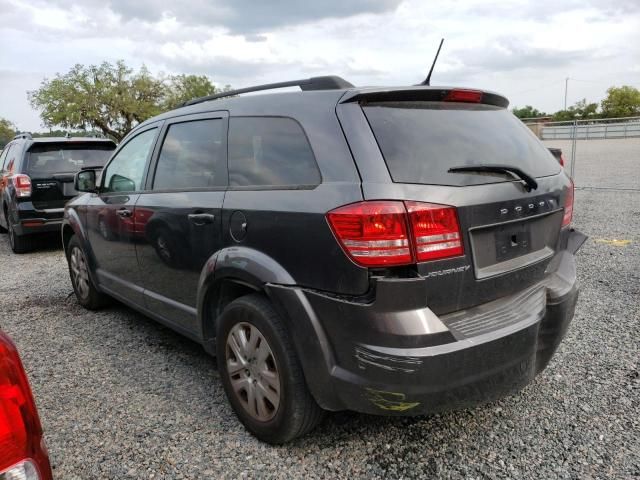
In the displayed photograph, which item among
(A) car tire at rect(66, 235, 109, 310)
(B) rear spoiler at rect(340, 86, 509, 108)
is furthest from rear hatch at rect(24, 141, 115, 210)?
(B) rear spoiler at rect(340, 86, 509, 108)

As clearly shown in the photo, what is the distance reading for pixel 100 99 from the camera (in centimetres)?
3919

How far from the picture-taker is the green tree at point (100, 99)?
37656 mm

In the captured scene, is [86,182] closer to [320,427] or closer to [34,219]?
[320,427]

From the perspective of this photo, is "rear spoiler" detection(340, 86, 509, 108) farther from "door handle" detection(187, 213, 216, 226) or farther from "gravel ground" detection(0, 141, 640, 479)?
"gravel ground" detection(0, 141, 640, 479)

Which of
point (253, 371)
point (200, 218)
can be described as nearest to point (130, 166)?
point (200, 218)

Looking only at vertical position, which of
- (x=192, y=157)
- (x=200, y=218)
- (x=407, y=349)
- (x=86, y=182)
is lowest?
(x=407, y=349)

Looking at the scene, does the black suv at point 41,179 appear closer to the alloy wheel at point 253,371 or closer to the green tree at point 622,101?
the alloy wheel at point 253,371

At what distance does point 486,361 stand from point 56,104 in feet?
139

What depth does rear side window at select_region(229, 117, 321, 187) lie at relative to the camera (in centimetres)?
238

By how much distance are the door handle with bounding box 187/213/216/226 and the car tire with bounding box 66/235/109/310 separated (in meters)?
2.20

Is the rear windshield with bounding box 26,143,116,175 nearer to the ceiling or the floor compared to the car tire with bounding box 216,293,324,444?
nearer to the ceiling

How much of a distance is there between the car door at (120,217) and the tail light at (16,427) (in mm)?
2224

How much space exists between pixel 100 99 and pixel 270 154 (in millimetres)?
41676

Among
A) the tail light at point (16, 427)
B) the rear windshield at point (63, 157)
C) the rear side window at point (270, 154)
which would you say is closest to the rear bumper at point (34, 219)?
the rear windshield at point (63, 157)
